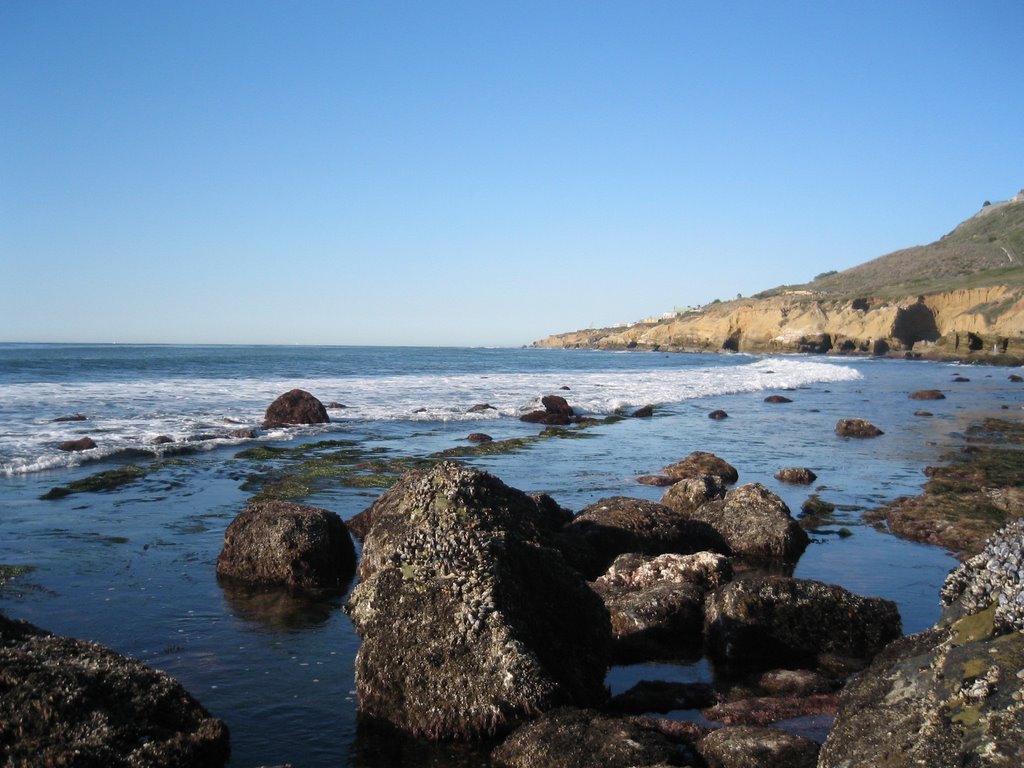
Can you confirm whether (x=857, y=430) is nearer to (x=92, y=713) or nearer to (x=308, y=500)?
(x=308, y=500)

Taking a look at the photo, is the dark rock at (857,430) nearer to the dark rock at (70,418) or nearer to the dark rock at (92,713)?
the dark rock at (92,713)

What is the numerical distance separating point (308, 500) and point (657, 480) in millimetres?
6534

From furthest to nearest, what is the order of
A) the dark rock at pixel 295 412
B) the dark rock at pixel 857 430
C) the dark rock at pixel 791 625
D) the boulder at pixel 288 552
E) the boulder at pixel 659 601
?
the dark rock at pixel 295 412 → the dark rock at pixel 857 430 → the boulder at pixel 288 552 → the boulder at pixel 659 601 → the dark rock at pixel 791 625

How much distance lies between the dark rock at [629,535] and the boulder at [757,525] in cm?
28

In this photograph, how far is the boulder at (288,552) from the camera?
8.75 meters

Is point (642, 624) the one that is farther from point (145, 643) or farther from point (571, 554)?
point (145, 643)

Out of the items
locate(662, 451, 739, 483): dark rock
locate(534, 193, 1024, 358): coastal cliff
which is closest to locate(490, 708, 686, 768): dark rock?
locate(662, 451, 739, 483): dark rock

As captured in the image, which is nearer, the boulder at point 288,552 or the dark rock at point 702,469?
the boulder at point 288,552

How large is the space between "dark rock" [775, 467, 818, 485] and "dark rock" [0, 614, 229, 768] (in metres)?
12.6

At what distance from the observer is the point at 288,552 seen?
880cm

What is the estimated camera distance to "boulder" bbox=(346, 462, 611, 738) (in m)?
5.30

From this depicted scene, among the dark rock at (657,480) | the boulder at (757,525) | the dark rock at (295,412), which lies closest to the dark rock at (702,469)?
the dark rock at (657,480)

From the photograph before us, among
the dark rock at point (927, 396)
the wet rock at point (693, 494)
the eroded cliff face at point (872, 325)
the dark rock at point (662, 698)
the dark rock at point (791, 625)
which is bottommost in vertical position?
the dark rock at point (662, 698)

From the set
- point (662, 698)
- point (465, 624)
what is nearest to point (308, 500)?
point (465, 624)
